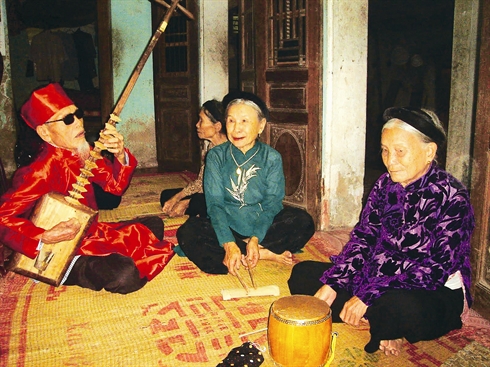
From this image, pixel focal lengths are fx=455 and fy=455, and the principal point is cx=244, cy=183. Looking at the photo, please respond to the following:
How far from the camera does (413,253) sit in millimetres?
2285

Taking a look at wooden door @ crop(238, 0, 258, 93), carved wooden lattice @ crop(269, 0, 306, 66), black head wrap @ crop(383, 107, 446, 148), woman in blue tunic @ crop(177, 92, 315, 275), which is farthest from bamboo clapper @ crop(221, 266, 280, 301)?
wooden door @ crop(238, 0, 258, 93)

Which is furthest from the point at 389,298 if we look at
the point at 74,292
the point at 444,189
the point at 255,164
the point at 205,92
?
the point at 205,92

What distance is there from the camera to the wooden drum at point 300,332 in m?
1.95

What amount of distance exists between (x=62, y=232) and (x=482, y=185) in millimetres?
2468

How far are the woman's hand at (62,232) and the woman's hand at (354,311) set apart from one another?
1.62 meters

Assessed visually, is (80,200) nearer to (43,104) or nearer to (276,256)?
(43,104)

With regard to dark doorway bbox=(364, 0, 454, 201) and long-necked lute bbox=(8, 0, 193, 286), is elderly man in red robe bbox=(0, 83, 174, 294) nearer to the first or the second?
long-necked lute bbox=(8, 0, 193, 286)

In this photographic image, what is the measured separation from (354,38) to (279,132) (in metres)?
1.19

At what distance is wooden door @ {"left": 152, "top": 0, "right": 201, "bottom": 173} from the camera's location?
6914 millimetres

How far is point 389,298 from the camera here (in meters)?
2.18

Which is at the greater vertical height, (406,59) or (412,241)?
(406,59)

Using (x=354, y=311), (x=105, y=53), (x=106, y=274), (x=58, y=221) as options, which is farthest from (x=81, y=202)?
(x=105, y=53)

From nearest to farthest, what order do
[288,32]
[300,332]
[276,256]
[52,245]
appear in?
[300,332], [52,245], [276,256], [288,32]

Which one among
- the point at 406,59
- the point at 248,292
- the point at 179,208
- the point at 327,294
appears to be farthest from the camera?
the point at 406,59
